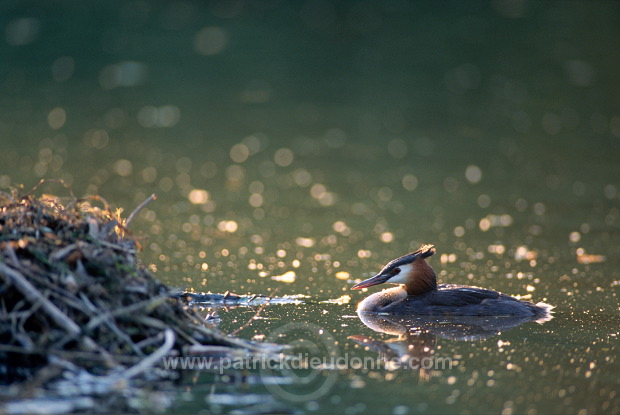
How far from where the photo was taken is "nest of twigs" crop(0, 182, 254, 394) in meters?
6.45

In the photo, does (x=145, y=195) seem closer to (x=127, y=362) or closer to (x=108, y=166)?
(x=108, y=166)

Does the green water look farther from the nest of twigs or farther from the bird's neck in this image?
the bird's neck

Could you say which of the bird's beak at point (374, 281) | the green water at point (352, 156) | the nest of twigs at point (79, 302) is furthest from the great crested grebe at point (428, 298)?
the nest of twigs at point (79, 302)

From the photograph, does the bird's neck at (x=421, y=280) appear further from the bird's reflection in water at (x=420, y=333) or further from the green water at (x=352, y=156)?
the green water at (x=352, y=156)

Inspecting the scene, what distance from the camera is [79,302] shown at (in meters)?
6.71

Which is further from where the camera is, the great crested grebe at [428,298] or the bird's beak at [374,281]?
the bird's beak at [374,281]

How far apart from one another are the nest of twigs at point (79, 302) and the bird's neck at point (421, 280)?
3.16 m

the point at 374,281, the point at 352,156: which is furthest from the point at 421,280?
the point at 352,156

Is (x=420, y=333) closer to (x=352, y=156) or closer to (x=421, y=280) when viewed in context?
(x=421, y=280)

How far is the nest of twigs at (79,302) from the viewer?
6445mm

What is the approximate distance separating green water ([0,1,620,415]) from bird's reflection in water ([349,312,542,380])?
6.2 inches

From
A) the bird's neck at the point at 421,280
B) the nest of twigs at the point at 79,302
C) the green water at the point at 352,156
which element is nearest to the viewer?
the nest of twigs at the point at 79,302

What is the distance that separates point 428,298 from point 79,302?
4205 millimetres

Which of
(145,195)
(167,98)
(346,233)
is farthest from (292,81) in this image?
(346,233)
